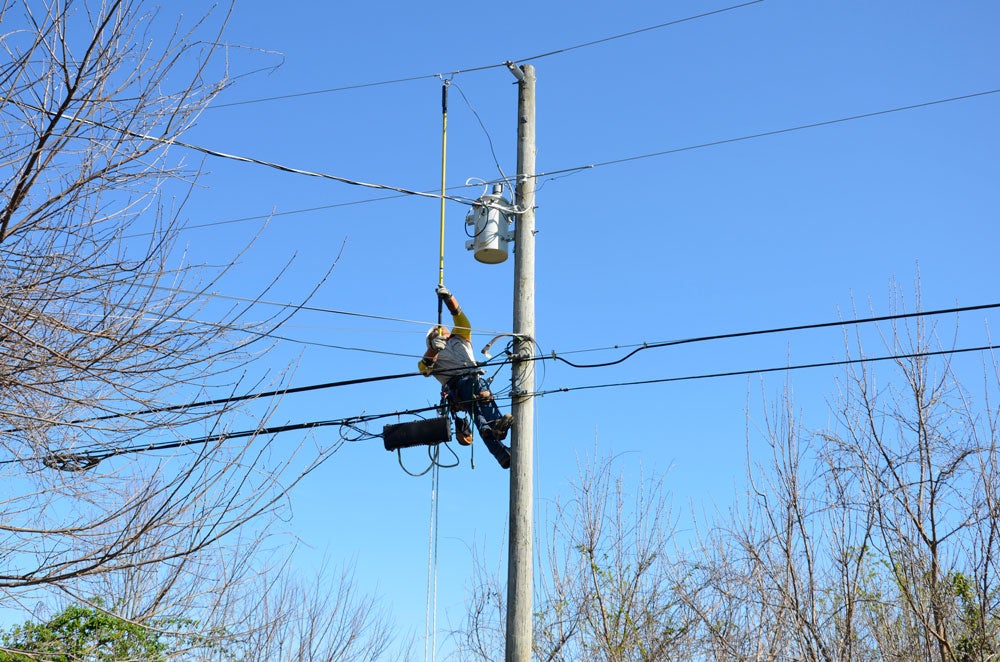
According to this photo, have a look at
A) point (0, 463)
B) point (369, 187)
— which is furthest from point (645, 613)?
point (0, 463)

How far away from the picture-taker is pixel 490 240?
992 cm

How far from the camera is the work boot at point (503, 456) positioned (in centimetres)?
945

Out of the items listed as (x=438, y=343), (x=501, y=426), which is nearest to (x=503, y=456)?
(x=501, y=426)

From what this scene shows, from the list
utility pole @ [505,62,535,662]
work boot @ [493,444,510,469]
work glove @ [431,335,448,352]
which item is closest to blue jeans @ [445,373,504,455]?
work boot @ [493,444,510,469]

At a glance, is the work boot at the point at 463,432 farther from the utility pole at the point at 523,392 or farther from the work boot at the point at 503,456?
the utility pole at the point at 523,392

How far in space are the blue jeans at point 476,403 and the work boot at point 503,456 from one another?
1 centimetres

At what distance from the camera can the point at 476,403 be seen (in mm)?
9750

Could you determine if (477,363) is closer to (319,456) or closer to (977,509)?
(319,456)

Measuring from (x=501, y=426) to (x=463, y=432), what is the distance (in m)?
0.53

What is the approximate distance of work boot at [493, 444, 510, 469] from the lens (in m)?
9.45

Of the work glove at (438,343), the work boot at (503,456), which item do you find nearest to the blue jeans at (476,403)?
the work boot at (503,456)

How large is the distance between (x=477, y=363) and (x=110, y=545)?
4.41 meters

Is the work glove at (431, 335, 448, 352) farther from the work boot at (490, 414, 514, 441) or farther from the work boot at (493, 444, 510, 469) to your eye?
the work boot at (493, 444, 510, 469)

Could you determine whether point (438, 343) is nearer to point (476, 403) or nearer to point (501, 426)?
point (476, 403)
